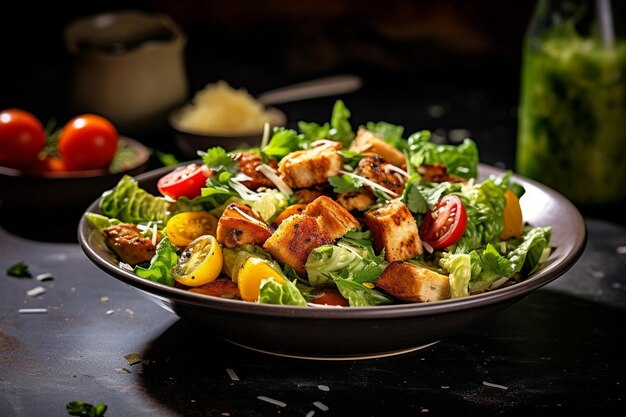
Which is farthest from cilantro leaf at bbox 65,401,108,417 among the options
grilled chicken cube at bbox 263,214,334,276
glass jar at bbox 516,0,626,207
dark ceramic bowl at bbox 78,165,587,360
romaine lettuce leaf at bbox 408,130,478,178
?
glass jar at bbox 516,0,626,207

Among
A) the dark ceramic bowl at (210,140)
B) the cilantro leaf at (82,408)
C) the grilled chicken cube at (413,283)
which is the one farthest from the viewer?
the dark ceramic bowl at (210,140)

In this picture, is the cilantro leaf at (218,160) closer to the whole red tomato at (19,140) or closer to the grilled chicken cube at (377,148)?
the grilled chicken cube at (377,148)

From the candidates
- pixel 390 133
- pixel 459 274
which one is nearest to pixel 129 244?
pixel 459 274

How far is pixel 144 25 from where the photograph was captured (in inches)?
192

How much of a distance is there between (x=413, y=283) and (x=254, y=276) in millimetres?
393

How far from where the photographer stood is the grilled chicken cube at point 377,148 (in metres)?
2.90

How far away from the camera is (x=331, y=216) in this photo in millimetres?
2477

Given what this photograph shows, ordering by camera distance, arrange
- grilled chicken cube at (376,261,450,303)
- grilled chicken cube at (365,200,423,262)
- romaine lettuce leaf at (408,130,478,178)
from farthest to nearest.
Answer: romaine lettuce leaf at (408,130,478,178) → grilled chicken cube at (365,200,423,262) → grilled chicken cube at (376,261,450,303)

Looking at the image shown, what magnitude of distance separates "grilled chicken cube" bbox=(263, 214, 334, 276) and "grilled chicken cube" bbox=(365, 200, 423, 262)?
16cm

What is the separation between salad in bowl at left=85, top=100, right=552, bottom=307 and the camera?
7.86 feet

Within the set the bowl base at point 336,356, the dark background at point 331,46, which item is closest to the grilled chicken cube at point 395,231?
the bowl base at point 336,356

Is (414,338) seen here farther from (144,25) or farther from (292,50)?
(292,50)

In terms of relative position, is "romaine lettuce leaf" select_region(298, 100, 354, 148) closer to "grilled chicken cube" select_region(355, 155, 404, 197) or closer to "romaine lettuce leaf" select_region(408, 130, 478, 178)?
"romaine lettuce leaf" select_region(408, 130, 478, 178)

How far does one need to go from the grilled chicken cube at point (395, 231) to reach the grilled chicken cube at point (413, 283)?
7cm
